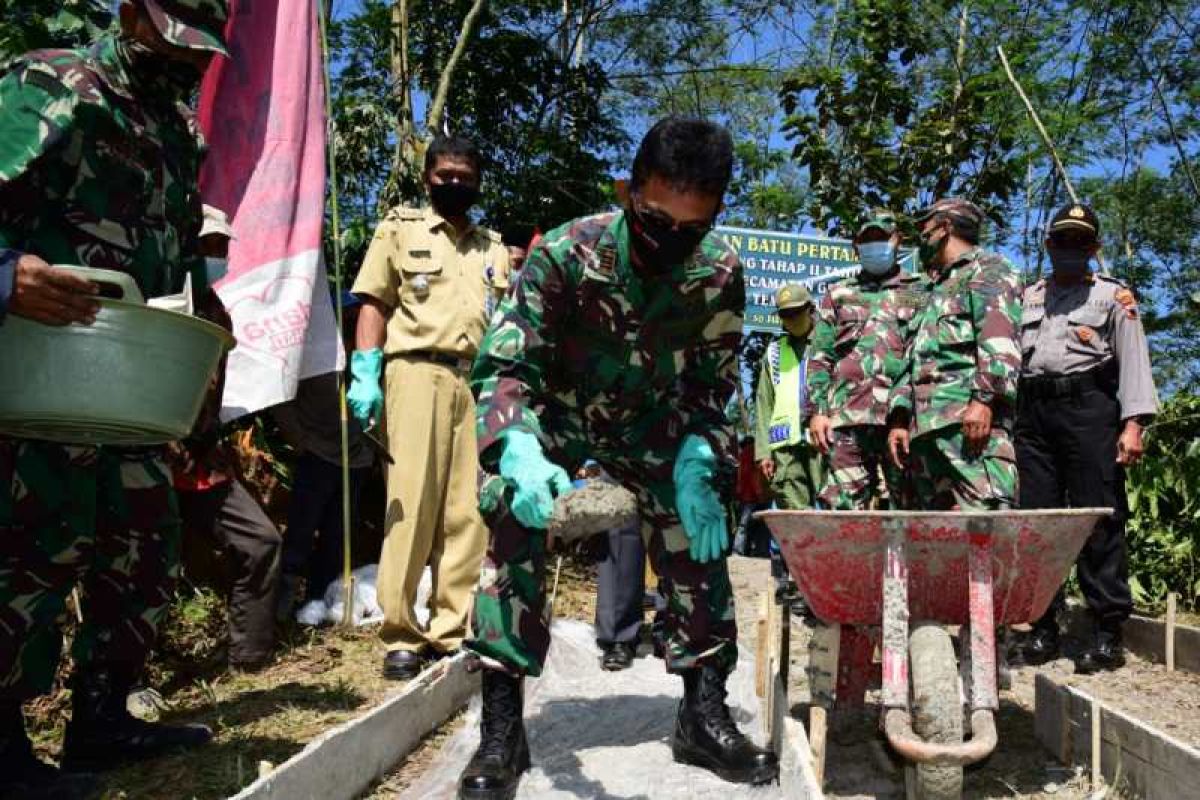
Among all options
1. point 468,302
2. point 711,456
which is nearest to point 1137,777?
point 711,456

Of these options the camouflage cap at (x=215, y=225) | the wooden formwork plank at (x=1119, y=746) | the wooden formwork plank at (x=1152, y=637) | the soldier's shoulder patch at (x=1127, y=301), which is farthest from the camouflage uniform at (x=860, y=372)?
the camouflage cap at (x=215, y=225)

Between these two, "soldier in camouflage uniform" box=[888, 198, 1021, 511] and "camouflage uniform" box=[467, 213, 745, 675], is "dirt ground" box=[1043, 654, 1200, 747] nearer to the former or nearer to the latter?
"soldier in camouflage uniform" box=[888, 198, 1021, 511]

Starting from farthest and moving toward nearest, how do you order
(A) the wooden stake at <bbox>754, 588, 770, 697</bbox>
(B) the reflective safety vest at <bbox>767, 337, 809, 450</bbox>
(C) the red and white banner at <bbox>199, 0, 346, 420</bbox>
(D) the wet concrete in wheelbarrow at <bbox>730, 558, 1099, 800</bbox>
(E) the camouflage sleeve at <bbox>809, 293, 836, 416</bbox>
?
(B) the reflective safety vest at <bbox>767, 337, 809, 450</bbox>, (E) the camouflage sleeve at <bbox>809, 293, 836, 416</bbox>, (C) the red and white banner at <bbox>199, 0, 346, 420</bbox>, (A) the wooden stake at <bbox>754, 588, 770, 697</bbox>, (D) the wet concrete in wheelbarrow at <bbox>730, 558, 1099, 800</bbox>

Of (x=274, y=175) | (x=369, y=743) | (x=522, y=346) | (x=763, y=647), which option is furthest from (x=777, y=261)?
(x=369, y=743)

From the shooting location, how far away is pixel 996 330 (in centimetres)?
378

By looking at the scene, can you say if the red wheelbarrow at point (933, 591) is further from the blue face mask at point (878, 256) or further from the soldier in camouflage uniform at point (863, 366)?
the blue face mask at point (878, 256)

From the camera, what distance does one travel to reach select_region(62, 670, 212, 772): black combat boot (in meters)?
2.64

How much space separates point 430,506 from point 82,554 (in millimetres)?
1509

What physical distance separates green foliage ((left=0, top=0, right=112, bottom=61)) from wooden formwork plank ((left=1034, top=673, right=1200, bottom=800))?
453 cm

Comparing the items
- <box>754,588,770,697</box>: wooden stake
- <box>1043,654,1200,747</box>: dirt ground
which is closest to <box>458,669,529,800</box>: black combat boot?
<box>754,588,770,697</box>: wooden stake

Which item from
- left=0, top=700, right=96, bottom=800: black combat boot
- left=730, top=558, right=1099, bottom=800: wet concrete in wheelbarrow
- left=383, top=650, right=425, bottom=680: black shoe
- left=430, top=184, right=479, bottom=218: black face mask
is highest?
left=430, top=184, right=479, bottom=218: black face mask

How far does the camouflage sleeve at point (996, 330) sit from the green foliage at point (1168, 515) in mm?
2921

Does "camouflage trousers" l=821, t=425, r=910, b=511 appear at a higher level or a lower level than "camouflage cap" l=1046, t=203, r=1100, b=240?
lower

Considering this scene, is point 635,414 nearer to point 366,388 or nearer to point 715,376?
point 715,376
